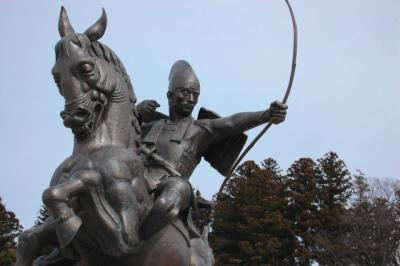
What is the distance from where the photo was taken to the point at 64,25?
6.09 metres

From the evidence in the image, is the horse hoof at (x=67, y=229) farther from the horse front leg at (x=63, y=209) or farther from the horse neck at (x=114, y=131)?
the horse neck at (x=114, y=131)

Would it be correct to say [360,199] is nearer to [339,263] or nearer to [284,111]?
[339,263]

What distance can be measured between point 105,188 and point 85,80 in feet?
3.21

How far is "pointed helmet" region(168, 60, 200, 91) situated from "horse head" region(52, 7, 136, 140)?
119cm

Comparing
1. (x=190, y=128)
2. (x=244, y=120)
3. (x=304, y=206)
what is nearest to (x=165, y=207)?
(x=190, y=128)

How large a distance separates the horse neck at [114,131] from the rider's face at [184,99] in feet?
4.16

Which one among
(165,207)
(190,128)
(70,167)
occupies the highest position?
(190,128)

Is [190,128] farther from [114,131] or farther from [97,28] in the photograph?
[97,28]

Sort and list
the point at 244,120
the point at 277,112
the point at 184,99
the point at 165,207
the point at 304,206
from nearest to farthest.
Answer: the point at 165,207
the point at 277,112
the point at 244,120
the point at 184,99
the point at 304,206

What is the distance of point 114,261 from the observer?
5.52m

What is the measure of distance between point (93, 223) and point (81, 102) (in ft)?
3.38

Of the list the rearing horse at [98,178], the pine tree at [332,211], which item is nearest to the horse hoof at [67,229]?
the rearing horse at [98,178]

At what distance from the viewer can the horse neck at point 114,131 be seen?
18.6 ft

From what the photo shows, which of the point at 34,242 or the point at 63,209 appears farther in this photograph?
the point at 34,242
